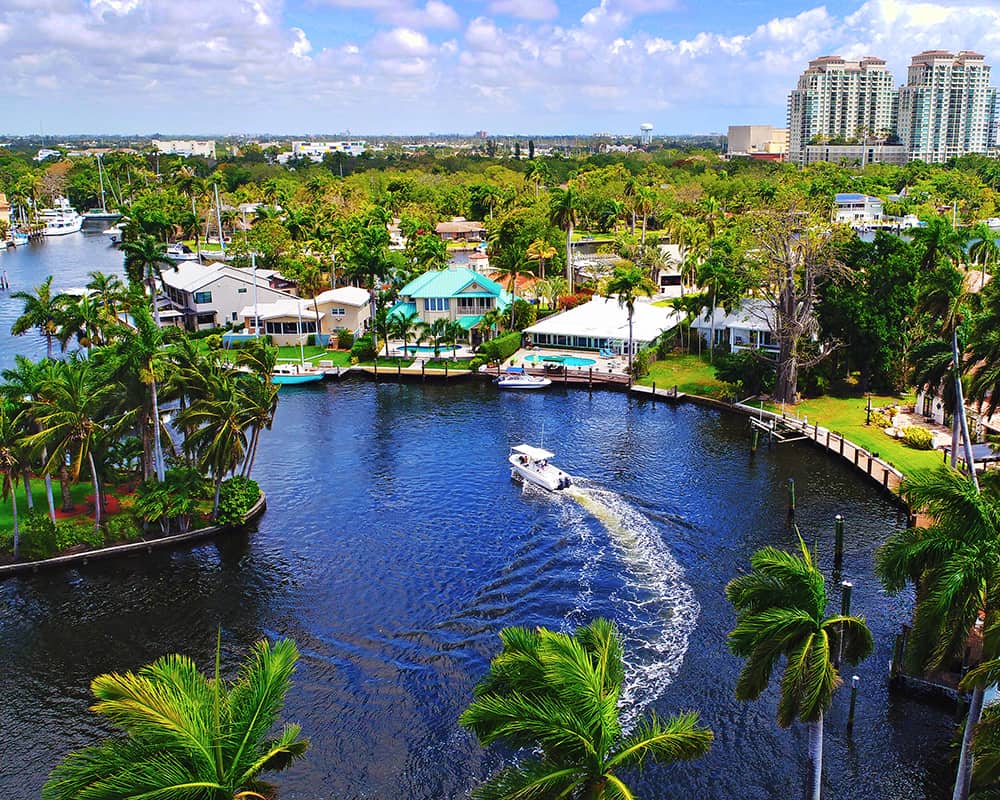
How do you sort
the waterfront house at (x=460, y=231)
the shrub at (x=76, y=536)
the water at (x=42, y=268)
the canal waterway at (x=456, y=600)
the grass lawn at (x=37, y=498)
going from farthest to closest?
the waterfront house at (x=460, y=231) < the water at (x=42, y=268) < the grass lawn at (x=37, y=498) < the shrub at (x=76, y=536) < the canal waterway at (x=456, y=600)

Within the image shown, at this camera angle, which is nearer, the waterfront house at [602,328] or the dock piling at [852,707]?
the dock piling at [852,707]

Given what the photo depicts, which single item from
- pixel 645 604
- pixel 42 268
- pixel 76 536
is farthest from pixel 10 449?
pixel 42 268

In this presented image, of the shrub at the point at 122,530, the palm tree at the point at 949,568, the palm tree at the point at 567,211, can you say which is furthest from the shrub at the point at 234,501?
the palm tree at the point at 567,211

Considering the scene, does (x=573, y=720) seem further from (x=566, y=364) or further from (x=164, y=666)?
(x=566, y=364)

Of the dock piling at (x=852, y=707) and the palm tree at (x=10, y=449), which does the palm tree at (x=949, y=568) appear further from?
the palm tree at (x=10, y=449)

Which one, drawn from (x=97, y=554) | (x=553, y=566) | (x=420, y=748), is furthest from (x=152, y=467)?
(x=420, y=748)
